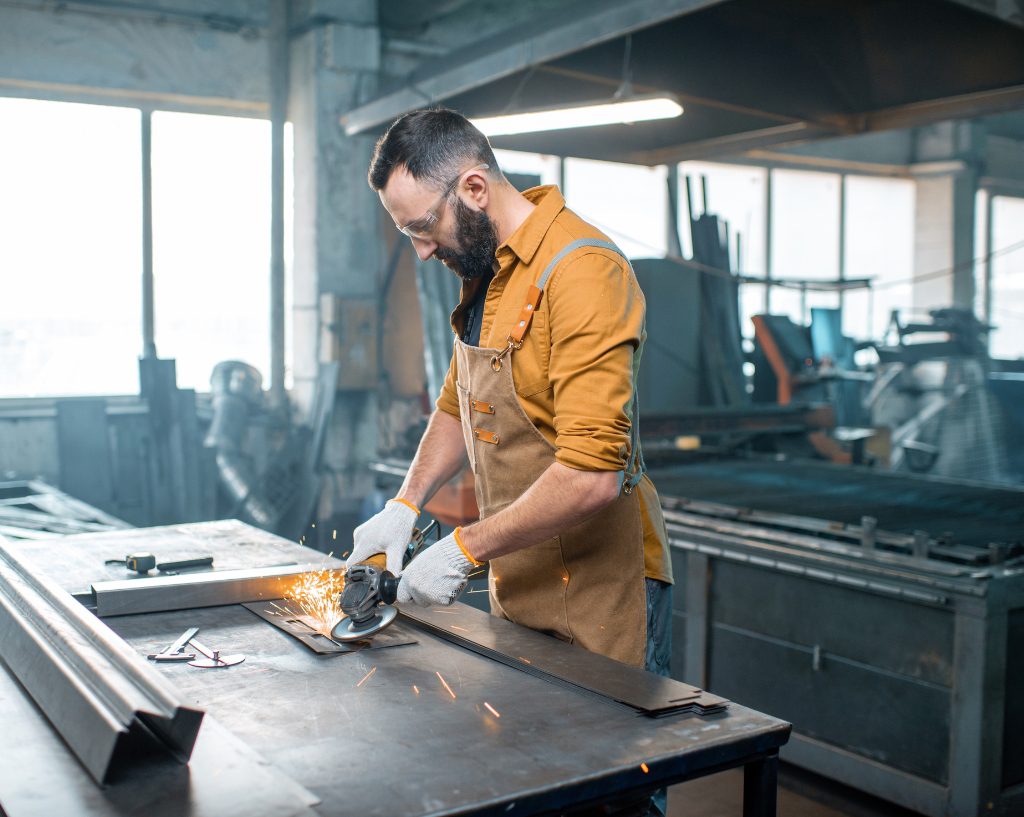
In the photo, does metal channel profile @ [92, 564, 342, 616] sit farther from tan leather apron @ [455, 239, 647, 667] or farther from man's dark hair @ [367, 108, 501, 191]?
man's dark hair @ [367, 108, 501, 191]

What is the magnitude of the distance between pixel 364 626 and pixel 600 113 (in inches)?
104

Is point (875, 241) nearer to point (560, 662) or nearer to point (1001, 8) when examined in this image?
point (1001, 8)

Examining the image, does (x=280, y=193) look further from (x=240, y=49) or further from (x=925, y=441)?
(x=925, y=441)

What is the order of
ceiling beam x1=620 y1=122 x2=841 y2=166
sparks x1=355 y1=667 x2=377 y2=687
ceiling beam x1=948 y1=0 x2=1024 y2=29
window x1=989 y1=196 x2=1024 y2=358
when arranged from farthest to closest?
1. window x1=989 y1=196 x2=1024 y2=358
2. ceiling beam x1=620 y1=122 x2=841 y2=166
3. ceiling beam x1=948 y1=0 x2=1024 y2=29
4. sparks x1=355 y1=667 x2=377 y2=687

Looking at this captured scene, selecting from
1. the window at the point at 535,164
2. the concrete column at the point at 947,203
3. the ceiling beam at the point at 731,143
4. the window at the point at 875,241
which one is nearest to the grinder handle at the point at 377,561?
the ceiling beam at the point at 731,143

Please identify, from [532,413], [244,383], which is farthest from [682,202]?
[532,413]

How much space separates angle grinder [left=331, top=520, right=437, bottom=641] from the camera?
1.61m

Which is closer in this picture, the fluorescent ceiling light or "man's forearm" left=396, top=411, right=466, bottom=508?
"man's forearm" left=396, top=411, right=466, bottom=508

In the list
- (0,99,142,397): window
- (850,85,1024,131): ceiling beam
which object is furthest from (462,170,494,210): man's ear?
(0,99,142,397): window

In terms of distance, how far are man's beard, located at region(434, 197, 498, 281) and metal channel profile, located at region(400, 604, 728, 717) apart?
1.98ft

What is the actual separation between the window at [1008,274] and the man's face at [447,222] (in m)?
11.5

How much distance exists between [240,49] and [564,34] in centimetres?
362

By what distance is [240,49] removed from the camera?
21.9 ft

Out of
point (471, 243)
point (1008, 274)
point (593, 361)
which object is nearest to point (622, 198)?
point (1008, 274)
